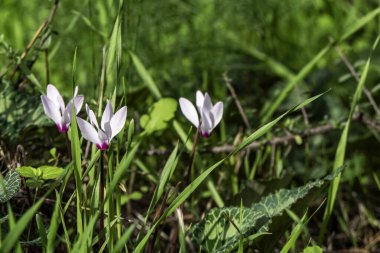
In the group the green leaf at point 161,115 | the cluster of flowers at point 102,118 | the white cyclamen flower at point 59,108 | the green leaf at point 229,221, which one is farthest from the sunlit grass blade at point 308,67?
the white cyclamen flower at point 59,108

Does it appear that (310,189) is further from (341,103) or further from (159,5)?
(159,5)

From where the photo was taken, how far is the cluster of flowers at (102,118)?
115 centimetres

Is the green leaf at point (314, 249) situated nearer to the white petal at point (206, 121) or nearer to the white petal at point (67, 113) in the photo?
the white petal at point (206, 121)

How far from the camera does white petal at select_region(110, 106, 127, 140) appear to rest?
1156 millimetres

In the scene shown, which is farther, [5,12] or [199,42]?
[5,12]

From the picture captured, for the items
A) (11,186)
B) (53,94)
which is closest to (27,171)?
(11,186)

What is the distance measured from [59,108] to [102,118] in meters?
0.13

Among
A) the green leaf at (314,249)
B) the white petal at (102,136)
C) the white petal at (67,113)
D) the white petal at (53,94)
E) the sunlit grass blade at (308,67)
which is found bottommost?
the green leaf at (314,249)

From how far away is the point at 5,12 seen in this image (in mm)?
3262

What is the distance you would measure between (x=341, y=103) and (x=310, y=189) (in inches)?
43.4

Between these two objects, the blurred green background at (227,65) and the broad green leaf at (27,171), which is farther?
the blurred green background at (227,65)

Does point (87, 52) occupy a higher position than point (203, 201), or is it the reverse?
point (87, 52)

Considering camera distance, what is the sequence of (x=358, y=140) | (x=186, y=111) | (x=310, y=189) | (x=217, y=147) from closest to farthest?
(x=186, y=111)
(x=310, y=189)
(x=217, y=147)
(x=358, y=140)

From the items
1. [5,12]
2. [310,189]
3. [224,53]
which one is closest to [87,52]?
[5,12]
